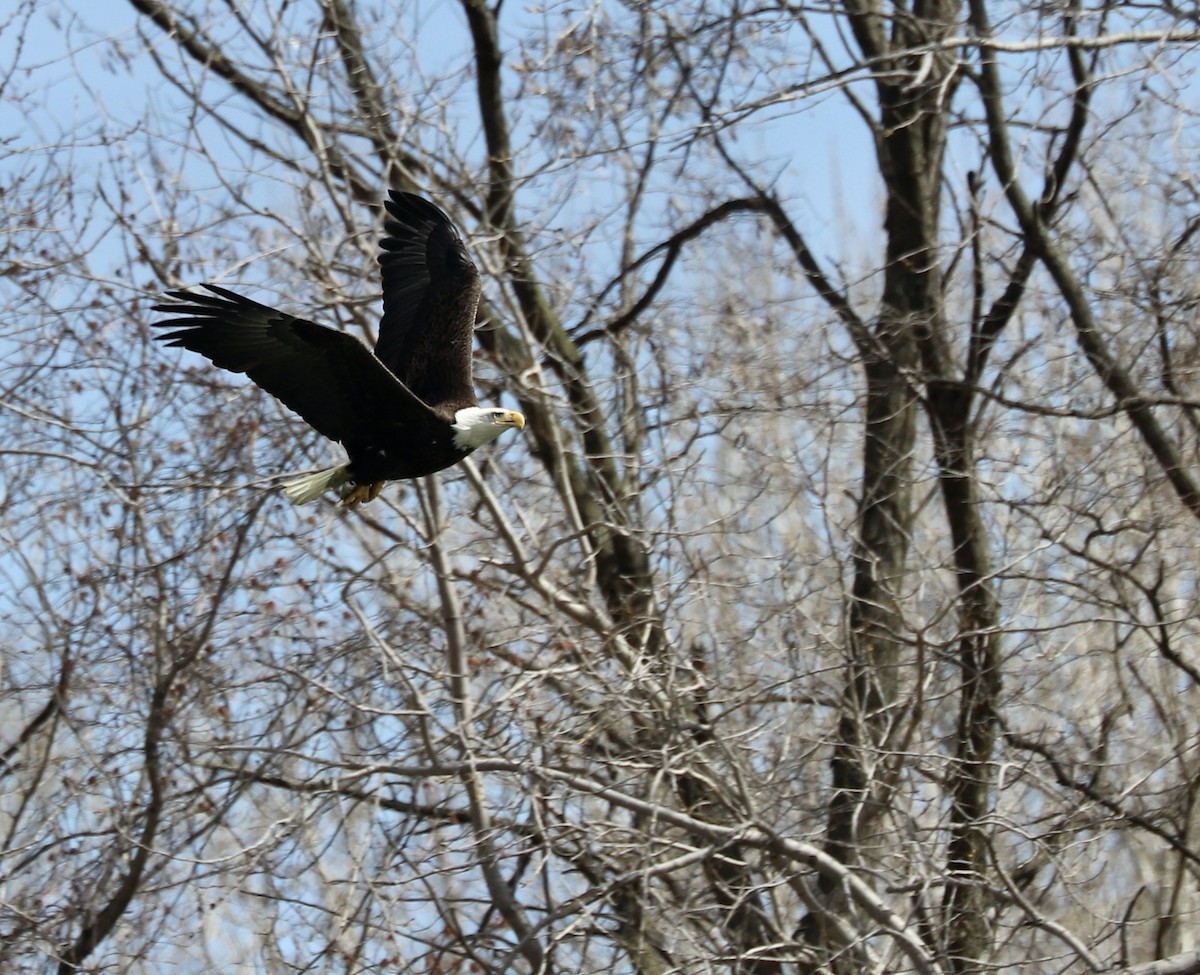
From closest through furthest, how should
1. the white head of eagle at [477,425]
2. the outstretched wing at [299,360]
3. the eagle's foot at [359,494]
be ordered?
1. the outstretched wing at [299,360]
2. the white head of eagle at [477,425]
3. the eagle's foot at [359,494]

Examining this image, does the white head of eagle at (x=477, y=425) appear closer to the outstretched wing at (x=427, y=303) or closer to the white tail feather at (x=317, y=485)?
the outstretched wing at (x=427, y=303)

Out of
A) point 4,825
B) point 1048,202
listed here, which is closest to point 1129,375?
point 1048,202

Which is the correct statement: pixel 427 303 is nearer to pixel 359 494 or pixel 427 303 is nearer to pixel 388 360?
pixel 388 360

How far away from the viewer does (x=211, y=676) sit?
8141 mm

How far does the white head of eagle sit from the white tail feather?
500 mm

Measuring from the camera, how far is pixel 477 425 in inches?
245

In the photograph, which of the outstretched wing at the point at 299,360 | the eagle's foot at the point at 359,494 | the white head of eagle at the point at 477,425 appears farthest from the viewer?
the eagle's foot at the point at 359,494

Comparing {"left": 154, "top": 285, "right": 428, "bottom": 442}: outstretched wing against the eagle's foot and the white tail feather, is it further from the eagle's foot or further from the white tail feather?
the eagle's foot

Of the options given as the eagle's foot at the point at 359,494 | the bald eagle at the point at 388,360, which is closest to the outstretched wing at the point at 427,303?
the bald eagle at the point at 388,360

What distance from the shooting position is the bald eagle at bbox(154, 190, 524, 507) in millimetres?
5766

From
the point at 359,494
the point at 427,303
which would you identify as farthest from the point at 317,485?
the point at 427,303

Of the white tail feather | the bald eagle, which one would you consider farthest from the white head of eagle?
the white tail feather

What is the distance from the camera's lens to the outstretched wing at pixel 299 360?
572 centimetres

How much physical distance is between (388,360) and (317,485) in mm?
716
